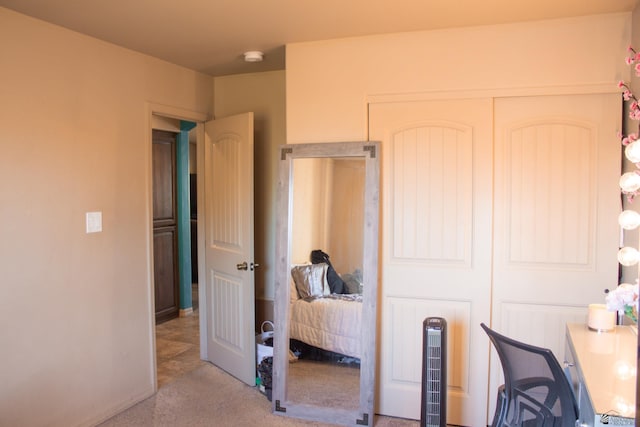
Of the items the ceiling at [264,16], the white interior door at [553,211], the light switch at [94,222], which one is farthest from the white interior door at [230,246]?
the white interior door at [553,211]

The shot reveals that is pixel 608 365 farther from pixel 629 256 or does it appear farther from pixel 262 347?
pixel 262 347

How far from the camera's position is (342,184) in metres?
2.88

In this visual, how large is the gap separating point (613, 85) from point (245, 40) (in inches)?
82.4

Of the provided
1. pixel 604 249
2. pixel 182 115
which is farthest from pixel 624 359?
pixel 182 115

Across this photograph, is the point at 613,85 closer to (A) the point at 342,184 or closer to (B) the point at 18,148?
(A) the point at 342,184

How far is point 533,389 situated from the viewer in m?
1.86

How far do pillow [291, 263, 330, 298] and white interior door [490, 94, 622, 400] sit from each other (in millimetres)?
1017

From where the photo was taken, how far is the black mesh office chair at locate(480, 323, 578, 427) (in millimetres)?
1767

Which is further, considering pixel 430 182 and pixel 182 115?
pixel 182 115

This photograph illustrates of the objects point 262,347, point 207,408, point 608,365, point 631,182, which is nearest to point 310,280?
point 262,347

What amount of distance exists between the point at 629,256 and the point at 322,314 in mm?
1689

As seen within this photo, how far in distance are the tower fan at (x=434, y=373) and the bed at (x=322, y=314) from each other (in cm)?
52

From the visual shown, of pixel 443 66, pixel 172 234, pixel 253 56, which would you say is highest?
pixel 253 56

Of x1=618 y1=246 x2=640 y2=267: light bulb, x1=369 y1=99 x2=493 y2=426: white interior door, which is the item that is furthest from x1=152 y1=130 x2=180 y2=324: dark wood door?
x1=618 y1=246 x2=640 y2=267: light bulb
